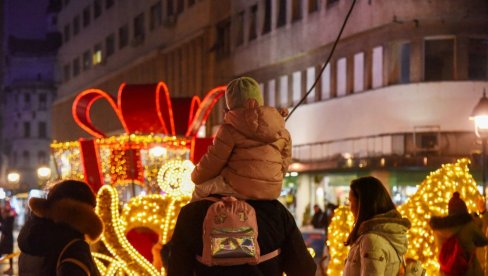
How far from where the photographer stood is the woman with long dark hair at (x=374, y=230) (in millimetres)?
6207

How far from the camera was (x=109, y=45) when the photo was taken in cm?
6431

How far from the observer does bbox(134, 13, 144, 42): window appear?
57656mm

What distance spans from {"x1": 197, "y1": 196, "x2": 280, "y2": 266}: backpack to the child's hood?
0.33 meters

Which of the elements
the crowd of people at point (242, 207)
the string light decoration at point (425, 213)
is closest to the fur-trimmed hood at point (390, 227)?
the crowd of people at point (242, 207)

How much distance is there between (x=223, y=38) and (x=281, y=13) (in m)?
7.04

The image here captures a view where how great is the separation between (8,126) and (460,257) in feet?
355

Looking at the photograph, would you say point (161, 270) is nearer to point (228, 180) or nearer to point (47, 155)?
point (228, 180)

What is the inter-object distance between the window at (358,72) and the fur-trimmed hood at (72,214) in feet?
98.5

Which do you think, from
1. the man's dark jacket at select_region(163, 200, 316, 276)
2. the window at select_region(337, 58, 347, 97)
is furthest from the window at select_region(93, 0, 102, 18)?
the man's dark jacket at select_region(163, 200, 316, 276)

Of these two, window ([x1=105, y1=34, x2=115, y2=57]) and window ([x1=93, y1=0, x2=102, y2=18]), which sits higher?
window ([x1=93, y1=0, x2=102, y2=18])

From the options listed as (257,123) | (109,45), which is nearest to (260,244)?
(257,123)

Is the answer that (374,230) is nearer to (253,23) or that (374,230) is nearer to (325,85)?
(325,85)

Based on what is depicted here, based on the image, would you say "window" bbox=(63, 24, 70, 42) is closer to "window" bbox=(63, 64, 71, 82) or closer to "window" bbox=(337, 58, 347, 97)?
"window" bbox=(63, 64, 71, 82)

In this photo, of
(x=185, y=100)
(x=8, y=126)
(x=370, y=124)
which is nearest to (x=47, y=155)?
(x=8, y=126)
